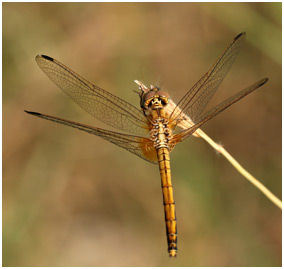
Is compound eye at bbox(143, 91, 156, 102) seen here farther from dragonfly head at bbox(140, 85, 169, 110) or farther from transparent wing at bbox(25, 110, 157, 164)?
transparent wing at bbox(25, 110, 157, 164)

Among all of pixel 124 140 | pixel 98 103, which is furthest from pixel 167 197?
pixel 98 103

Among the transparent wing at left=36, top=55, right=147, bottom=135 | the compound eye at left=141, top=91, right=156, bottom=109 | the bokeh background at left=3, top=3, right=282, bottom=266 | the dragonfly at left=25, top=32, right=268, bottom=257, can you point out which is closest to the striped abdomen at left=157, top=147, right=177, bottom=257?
the dragonfly at left=25, top=32, right=268, bottom=257

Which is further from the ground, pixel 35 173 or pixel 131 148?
pixel 35 173

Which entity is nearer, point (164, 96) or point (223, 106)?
point (223, 106)

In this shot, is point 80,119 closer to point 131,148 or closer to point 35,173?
point 35,173

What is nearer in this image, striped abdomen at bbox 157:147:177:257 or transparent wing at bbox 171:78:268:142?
transparent wing at bbox 171:78:268:142

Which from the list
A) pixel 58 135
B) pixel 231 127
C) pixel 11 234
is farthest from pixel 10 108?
pixel 231 127

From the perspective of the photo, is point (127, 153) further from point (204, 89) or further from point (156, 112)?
point (204, 89)
